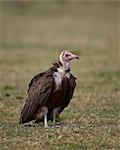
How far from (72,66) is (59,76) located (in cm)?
1099

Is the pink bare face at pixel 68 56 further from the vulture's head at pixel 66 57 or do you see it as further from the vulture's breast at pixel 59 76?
the vulture's breast at pixel 59 76

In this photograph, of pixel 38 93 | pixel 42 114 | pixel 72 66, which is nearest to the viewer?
pixel 38 93

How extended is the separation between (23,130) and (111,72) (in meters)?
9.12

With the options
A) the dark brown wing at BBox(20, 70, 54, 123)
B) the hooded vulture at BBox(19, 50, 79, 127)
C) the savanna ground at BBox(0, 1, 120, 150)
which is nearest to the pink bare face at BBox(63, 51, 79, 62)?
the hooded vulture at BBox(19, 50, 79, 127)

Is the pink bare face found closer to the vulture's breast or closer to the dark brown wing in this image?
the vulture's breast

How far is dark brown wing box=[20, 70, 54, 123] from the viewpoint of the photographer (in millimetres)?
8891

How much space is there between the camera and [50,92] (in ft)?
29.2

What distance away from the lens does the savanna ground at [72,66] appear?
8.38 metres

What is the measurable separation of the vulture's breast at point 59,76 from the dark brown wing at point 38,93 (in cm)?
7

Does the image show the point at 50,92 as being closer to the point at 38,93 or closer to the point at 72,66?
the point at 38,93

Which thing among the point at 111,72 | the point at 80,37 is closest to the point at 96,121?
the point at 111,72

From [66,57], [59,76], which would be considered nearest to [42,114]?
[59,76]

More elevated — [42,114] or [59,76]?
[59,76]

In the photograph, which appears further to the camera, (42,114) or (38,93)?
(42,114)
